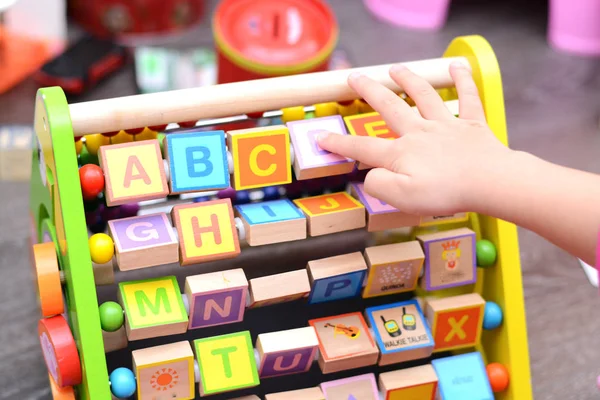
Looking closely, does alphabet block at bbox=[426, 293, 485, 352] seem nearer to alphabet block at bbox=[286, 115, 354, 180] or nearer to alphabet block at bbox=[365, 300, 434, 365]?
alphabet block at bbox=[365, 300, 434, 365]

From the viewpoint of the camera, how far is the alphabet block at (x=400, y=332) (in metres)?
0.89

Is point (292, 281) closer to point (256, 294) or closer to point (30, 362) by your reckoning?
point (256, 294)

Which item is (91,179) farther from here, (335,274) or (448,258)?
(448,258)

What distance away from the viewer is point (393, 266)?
0.90 metres

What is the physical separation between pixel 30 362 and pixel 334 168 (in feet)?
1.83

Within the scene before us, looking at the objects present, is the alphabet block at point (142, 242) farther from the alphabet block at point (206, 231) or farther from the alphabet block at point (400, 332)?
the alphabet block at point (400, 332)

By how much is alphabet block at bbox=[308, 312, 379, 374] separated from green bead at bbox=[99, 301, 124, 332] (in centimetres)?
22

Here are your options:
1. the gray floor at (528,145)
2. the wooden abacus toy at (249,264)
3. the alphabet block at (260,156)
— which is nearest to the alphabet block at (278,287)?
the wooden abacus toy at (249,264)

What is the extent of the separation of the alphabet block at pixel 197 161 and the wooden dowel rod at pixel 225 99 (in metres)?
0.03

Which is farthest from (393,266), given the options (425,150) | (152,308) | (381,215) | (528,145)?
Answer: (528,145)

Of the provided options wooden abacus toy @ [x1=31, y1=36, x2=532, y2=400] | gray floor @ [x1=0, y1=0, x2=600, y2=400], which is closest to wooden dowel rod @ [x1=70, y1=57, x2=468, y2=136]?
wooden abacus toy @ [x1=31, y1=36, x2=532, y2=400]

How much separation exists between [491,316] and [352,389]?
19 centimetres

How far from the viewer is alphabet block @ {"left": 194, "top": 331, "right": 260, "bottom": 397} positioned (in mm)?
842

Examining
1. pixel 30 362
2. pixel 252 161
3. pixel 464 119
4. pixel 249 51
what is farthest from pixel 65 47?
pixel 464 119
